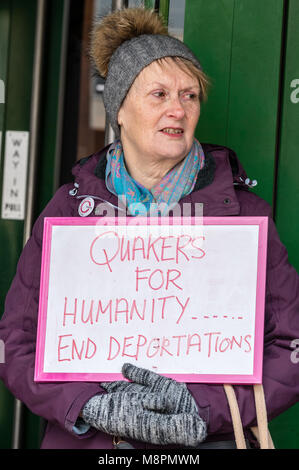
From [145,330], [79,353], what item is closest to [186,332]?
[145,330]

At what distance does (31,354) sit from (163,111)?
83 centimetres

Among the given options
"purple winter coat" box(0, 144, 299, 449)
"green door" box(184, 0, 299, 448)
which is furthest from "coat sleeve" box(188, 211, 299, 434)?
"green door" box(184, 0, 299, 448)

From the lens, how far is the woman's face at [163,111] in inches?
91.0

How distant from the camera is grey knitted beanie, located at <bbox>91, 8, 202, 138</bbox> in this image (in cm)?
237

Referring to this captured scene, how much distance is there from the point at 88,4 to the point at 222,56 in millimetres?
1085

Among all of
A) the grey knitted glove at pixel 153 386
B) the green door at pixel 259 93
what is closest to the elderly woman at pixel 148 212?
the grey knitted glove at pixel 153 386

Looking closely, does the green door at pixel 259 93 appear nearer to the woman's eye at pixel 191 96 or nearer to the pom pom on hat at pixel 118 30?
the pom pom on hat at pixel 118 30

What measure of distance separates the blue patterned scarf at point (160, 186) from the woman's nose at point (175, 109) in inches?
5.3

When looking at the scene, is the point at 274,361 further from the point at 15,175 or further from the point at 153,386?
the point at 15,175

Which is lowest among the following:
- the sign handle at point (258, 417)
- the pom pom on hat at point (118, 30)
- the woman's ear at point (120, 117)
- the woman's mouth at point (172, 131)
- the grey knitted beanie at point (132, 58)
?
the sign handle at point (258, 417)

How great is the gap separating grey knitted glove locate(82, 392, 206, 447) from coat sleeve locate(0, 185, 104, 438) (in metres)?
0.09

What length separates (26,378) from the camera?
2.16m
